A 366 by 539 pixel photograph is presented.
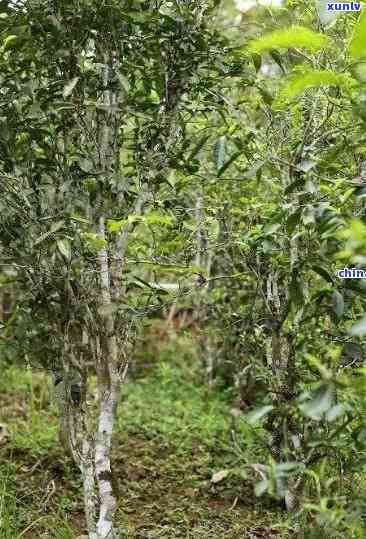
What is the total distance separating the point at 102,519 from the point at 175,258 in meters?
0.90

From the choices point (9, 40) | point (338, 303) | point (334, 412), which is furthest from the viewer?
point (9, 40)

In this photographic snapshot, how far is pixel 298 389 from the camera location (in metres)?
2.27

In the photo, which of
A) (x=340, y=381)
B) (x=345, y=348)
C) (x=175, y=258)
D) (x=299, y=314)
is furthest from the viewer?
(x=175, y=258)

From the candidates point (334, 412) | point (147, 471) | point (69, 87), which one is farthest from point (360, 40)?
point (147, 471)

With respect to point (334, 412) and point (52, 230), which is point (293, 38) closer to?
point (334, 412)

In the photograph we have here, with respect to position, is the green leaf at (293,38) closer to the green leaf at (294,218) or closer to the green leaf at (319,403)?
the green leaf at (294,218)

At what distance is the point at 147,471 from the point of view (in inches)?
126

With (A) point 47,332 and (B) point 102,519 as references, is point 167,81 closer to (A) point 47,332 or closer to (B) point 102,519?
(A) point 47,332

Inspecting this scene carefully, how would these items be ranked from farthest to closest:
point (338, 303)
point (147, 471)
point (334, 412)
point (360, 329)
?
1. point (147, 471)
2. point (338, 303)
3. point (334, 412)
4. point (360, 329)

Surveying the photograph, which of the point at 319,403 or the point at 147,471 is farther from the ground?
the point at 319,403

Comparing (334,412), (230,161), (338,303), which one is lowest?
(334,412)

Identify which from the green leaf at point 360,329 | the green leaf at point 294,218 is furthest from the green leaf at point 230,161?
the green leaf at point 360,329

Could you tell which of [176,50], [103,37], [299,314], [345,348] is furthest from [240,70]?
[345,348]

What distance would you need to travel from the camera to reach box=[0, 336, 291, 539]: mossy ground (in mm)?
2645
